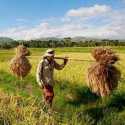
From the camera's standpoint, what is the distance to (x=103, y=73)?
48.1ft

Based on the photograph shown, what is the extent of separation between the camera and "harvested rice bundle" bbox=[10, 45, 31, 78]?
2142cm

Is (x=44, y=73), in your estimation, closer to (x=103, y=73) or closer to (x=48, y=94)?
(x=48, y=94)

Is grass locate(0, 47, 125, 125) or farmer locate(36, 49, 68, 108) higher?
farmer locate(36, 49, 68, 108)

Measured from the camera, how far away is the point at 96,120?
13180 millimetres

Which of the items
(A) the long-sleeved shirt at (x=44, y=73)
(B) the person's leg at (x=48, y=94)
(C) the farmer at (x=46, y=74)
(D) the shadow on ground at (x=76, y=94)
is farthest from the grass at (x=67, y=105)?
(A) the long-sleeved shirt at (x=44, y=73)

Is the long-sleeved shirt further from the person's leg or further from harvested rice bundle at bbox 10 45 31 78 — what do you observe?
harvested rice bundle at bbox 10 45 31 78

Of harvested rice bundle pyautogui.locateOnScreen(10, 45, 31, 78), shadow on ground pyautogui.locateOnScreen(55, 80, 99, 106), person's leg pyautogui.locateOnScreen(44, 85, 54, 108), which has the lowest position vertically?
shadow on ground pyautogui.locateOnScreen(55, 80, 99, 106)

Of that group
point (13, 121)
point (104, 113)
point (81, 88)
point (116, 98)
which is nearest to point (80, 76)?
point (81, 88)

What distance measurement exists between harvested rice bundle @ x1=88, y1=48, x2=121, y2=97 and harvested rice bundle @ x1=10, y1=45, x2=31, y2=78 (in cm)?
712

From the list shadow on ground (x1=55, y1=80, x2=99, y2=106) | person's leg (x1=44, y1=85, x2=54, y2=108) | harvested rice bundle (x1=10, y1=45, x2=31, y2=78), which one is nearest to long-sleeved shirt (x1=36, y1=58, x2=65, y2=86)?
person's leg (x1=44, y1=85, x2=54, y2=108)

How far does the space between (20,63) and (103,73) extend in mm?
7534

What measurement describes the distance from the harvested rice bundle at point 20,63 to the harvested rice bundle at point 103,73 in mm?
7120

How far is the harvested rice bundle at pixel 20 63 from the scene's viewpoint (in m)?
21.4

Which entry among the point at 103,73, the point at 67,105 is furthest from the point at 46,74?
the point at 103,73
